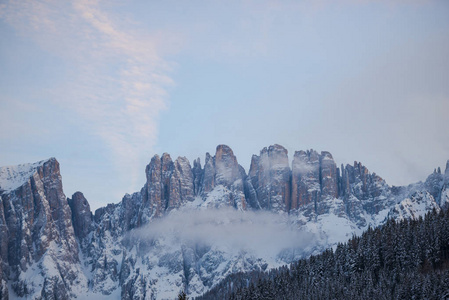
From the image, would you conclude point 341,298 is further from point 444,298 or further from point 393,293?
point 444,298

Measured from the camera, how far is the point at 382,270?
170m

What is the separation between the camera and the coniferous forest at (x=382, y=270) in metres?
152

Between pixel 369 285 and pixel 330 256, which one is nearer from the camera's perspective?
pixel 369 285

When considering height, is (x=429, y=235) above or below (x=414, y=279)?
above

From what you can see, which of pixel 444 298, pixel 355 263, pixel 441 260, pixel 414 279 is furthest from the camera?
pixel 355 263

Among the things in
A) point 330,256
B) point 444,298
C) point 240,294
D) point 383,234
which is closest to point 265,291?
point 240,294

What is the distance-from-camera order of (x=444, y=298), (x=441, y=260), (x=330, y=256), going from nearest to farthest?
(x=444, y=298) < (x=441, y=260) < (x=330, y=256)

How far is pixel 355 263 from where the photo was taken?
585 ft

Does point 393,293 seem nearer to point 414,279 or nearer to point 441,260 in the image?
point 414,279

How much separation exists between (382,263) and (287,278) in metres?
33.8

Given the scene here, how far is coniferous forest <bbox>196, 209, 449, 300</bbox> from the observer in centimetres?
15162

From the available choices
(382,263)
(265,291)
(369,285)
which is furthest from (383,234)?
(265,291)

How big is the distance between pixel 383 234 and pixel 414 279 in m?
34.2

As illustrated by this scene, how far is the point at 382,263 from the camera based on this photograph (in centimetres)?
17500
